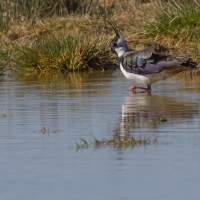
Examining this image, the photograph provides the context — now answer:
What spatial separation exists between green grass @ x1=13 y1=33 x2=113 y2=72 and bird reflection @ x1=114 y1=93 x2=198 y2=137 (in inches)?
150

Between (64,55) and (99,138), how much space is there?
7.14m

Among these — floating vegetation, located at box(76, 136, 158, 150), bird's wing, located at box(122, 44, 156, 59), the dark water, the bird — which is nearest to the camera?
the dark water

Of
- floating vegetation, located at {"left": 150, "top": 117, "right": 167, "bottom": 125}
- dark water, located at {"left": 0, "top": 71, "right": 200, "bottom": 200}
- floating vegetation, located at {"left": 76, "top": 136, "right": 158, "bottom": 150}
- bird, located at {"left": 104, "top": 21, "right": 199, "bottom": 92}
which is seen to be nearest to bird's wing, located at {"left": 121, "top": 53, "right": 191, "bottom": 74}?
bird, located at {"left": 104, "top": 21, "right": 199, "bottom": 92}

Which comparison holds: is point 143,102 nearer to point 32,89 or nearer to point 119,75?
point 32,89

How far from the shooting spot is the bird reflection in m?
8.32

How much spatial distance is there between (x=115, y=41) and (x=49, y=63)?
2592 millimetres

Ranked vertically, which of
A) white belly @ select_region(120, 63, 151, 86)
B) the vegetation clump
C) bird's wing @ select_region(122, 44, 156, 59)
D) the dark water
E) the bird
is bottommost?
the dark water

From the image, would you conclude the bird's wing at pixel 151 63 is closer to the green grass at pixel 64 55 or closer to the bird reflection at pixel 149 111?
the bird reflection at pixel 149 111

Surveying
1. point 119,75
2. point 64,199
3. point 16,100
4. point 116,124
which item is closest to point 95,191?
point 64,199

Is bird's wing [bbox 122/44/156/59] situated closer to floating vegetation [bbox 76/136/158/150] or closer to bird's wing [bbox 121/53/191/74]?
bird's wing [bbox 121/53/191/74]

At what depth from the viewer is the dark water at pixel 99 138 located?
5734 millimetres

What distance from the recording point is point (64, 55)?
14.6m

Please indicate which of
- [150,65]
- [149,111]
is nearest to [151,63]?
[150,65]

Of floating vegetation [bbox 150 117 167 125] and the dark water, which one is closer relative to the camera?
the dark water
